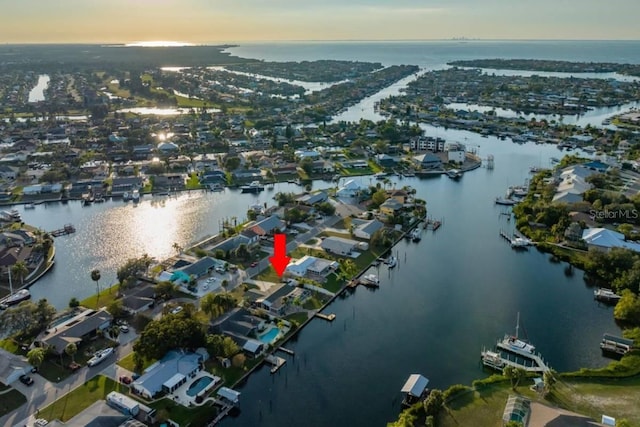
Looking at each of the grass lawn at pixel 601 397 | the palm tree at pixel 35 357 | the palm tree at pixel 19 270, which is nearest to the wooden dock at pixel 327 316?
the grass lawn at pixel 601 397

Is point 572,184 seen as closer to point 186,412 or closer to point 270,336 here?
point 270,336

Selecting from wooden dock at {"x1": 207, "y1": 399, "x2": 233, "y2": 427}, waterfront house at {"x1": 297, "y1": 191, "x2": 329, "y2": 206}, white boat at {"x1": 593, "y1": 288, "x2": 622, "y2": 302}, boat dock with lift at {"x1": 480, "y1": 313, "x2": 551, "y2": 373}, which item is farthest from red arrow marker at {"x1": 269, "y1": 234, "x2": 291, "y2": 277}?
white boat at {"x1": 593, "y1": 288, "x2": 622, "y2": 302}

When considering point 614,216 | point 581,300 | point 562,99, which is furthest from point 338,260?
point 562,99

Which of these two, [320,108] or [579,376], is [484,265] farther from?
[320,108]

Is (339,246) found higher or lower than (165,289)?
higher

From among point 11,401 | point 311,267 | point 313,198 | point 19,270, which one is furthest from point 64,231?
point 11,401

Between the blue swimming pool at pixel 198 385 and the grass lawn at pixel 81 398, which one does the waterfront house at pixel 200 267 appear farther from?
the blue swimming pool at pixel 198 385

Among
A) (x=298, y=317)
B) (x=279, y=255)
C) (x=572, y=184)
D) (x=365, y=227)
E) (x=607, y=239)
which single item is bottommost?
(x=298, y=317)
